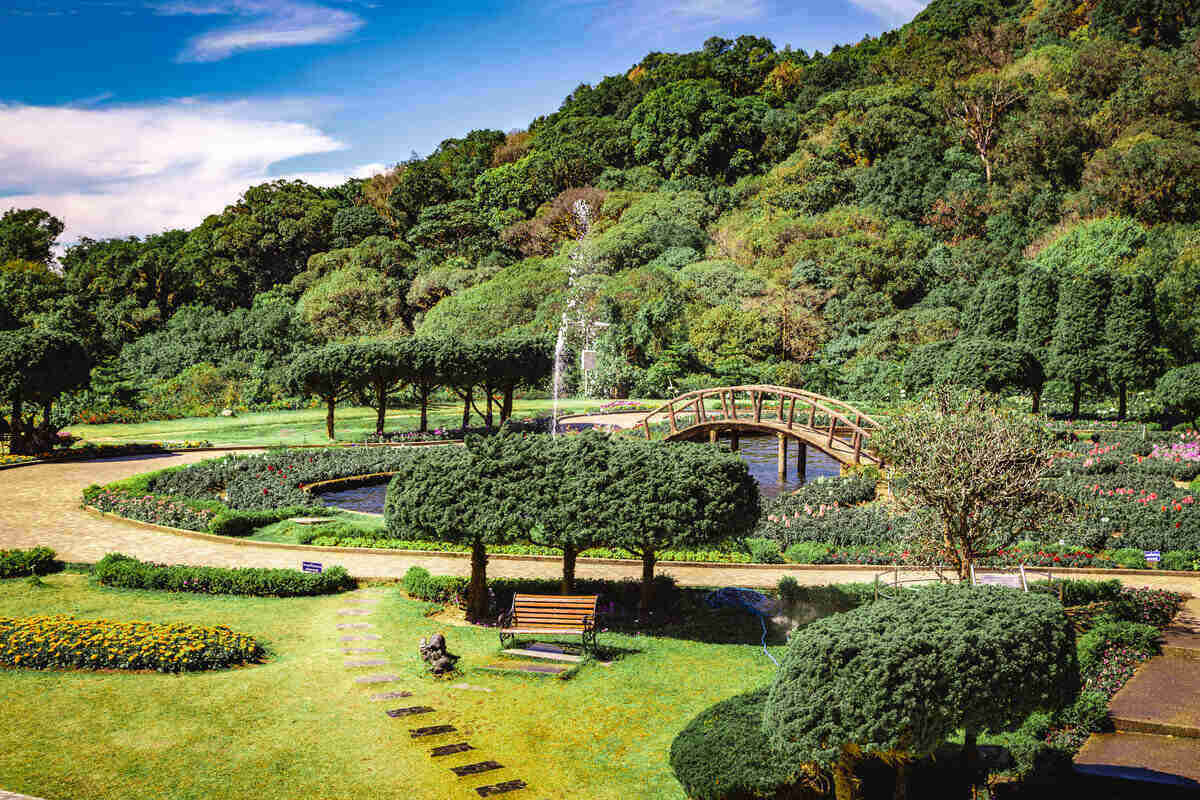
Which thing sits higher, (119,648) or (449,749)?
(119,648)

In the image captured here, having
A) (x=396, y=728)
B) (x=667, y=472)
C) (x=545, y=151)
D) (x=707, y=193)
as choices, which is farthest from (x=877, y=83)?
(x=396, y=728)

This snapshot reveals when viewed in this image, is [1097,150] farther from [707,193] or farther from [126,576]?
[126,576]

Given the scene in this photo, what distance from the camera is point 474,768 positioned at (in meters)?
10.7

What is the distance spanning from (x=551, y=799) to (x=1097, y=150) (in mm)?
67176

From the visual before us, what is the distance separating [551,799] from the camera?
10102 mm

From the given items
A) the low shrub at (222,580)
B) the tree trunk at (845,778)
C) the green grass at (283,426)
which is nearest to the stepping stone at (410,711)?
the tree trunk at (845,778)

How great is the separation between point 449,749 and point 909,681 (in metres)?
5.69

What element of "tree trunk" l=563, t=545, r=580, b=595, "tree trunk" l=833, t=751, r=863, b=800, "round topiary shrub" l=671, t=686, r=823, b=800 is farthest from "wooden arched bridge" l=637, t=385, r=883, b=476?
"tree trunk" l=833, t=751, r=863, b=800

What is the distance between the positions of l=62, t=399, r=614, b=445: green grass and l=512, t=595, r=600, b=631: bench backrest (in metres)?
25.6

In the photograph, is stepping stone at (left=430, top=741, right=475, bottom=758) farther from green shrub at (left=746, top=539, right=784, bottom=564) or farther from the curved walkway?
green shrub at (left=746, top=539, right=784, bottom=564)

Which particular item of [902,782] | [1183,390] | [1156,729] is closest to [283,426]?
[1183,390]

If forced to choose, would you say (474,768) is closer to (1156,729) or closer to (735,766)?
(735,766)

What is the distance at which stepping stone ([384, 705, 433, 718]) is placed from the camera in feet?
40.5

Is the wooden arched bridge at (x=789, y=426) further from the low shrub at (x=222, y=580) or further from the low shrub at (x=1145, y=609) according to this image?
the low shrub at (x=222, y=580)
